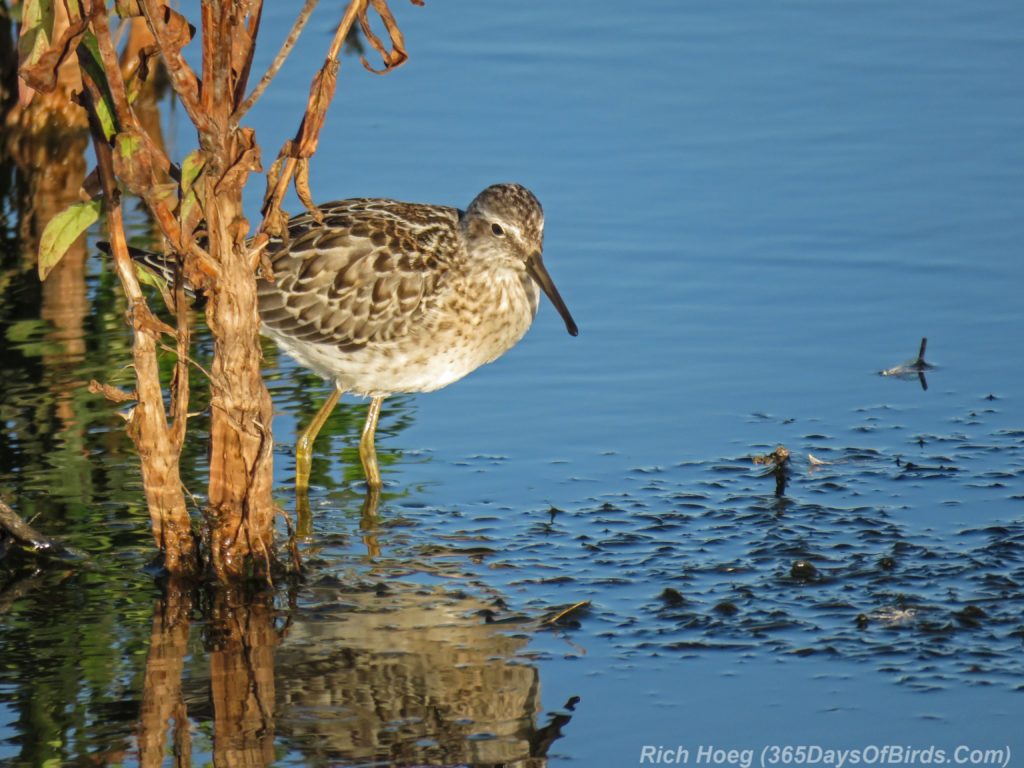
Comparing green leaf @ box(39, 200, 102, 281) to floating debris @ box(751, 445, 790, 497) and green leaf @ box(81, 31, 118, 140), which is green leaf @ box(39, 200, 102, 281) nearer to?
green leaf @ box(81, 31, 118, 140)

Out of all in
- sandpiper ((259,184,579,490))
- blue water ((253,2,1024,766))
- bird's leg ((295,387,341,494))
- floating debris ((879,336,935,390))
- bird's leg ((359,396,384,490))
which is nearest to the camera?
blue water ((253,2,1024,766))

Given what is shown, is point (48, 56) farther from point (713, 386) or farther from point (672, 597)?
point (713, 386)

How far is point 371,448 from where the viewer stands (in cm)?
914

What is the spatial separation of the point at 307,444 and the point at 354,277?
90 cm

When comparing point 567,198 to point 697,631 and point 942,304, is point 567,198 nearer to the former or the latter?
point 942,304

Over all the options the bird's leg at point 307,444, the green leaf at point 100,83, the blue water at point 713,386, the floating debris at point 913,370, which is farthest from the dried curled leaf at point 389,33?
the floating debris at point 913,370

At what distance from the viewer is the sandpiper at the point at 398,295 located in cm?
925

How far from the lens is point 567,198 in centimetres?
1208

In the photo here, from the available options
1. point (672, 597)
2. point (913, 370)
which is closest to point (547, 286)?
point (913, 370)

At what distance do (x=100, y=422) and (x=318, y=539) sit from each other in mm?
1854

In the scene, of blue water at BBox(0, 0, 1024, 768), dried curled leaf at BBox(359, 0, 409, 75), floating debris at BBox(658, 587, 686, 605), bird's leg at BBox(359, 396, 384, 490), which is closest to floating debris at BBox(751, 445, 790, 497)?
blue water at BBox(0, 0, 1024, 768)

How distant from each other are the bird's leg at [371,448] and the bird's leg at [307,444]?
213 millimetres

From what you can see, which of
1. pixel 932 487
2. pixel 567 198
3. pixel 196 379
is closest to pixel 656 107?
pixel 567 198

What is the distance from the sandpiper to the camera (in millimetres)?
9250
